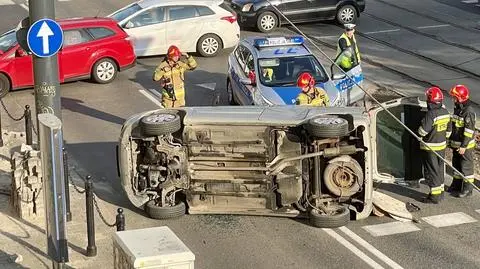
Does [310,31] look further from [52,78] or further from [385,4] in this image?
[52,78]

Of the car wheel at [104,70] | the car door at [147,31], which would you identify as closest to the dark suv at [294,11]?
the car door at [147,31]

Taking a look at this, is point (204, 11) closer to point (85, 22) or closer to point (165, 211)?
point (85, 22)

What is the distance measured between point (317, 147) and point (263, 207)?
3.84 feet

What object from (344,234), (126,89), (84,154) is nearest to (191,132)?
(344,234)

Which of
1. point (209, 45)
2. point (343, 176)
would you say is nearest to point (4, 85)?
point (209, 45)

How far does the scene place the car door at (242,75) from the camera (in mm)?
17328

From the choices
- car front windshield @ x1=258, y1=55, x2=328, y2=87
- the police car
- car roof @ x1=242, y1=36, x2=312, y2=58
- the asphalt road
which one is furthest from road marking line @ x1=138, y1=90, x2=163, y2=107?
car front windshield @ x1=258, y1=55, x2=328, y2=87

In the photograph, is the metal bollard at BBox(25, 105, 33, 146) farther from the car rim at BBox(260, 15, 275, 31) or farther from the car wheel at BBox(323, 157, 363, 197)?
the car rim at BBox(260, 15, 275, 31)

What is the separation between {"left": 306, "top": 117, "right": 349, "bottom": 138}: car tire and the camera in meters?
12.3

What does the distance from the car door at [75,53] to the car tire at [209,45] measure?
141 inches

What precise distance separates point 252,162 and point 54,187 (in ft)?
10.6

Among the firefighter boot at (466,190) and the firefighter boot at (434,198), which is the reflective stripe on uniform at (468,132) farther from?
the firefighter boot at (434,198)

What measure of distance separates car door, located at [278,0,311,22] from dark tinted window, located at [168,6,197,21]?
4020 millimetres

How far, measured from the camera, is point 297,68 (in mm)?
17656
